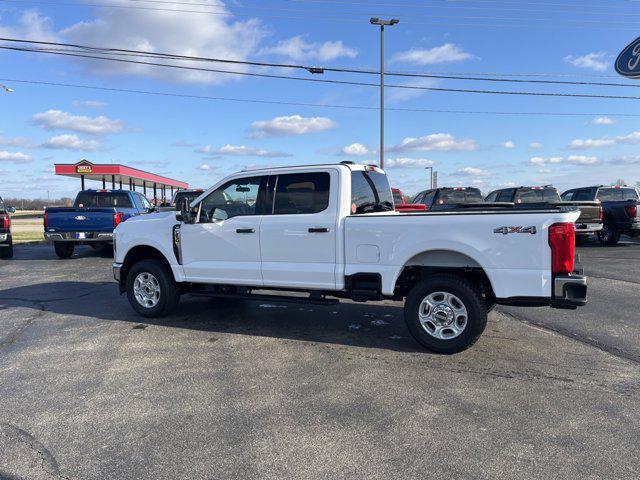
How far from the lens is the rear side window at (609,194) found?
16875mm

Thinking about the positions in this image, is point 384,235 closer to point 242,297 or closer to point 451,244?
point 451,244

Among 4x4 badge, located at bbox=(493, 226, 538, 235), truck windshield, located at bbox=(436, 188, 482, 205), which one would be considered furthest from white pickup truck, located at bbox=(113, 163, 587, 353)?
truck windshield, located at bbox=(436, 188, 482, 205)

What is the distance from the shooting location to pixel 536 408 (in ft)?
12.7

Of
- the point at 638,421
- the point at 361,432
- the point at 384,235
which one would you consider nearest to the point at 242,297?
the point at 384,235

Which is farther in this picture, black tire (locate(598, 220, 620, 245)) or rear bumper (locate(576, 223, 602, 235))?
black tire (locate(598, 220, 620, 245))

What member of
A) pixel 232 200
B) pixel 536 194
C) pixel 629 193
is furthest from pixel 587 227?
pixel 232 200

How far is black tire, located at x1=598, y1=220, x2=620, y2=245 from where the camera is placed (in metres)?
15.8

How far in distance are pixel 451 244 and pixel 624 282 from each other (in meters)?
6.52

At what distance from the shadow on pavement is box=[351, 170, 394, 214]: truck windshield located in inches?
60.9

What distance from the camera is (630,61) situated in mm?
18828

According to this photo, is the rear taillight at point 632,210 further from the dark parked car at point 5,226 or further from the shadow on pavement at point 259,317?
the dark parked car at point 5,226

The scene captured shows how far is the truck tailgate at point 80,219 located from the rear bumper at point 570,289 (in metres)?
11.8

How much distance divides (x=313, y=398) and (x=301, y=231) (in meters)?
2.22

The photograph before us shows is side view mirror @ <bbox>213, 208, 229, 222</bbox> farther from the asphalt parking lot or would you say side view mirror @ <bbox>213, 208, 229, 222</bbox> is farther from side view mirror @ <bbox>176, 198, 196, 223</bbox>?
the asphalt parking lot
